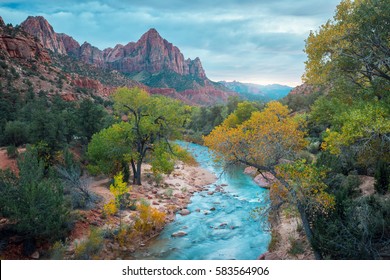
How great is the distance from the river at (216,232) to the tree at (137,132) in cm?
416

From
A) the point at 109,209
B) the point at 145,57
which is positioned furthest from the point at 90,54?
the point at 109,209

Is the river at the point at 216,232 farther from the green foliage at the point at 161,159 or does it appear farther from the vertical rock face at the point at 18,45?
the vertical rock face at the point at 18,45

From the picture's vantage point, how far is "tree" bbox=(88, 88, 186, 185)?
694 inches

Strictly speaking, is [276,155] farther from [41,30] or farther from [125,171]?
[41,30]

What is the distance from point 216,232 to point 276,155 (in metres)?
6.26

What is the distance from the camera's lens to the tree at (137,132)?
57.8 ft

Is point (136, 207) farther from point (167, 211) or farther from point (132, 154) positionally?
point (132, 154)

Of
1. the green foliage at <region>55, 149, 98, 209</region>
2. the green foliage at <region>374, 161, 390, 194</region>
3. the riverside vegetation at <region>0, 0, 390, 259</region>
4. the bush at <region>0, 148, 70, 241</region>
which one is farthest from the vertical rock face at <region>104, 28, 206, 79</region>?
the green foliage at <region>374, 161, 390, 194</region>

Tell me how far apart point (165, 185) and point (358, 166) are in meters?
12.2

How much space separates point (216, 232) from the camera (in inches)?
524

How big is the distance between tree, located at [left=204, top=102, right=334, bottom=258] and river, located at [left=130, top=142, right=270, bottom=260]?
74 cm

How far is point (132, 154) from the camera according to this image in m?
17.3

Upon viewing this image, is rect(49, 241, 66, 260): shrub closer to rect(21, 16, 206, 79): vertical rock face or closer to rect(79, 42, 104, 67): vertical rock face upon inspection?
rect(79, 42, 104, 67): vertical rock face

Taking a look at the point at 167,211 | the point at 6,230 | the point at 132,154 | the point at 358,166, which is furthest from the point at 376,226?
the point at 132,154
